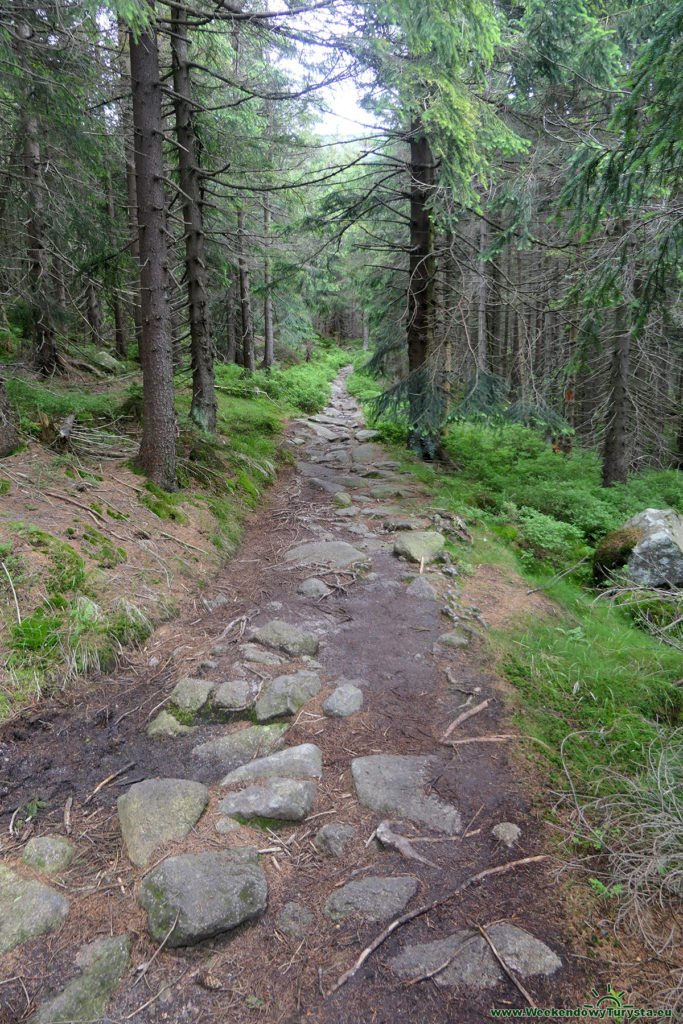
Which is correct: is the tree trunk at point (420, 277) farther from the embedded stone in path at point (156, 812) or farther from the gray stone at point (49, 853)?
the gray stone at point (49, 853)

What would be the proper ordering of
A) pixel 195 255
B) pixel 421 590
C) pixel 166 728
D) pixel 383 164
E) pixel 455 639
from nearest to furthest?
pixel 166 728
pixel 455 639
pixel 421 590
pixel 383 164
pixel 195 255

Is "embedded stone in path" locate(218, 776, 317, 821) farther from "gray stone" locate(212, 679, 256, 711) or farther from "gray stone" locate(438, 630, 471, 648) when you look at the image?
"gray stone" locate(438, 630, 471, 648)

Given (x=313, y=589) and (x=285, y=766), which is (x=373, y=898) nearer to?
(x=285, y=766)

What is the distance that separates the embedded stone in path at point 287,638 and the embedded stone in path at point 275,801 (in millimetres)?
1418

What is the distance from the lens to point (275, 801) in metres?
2.97

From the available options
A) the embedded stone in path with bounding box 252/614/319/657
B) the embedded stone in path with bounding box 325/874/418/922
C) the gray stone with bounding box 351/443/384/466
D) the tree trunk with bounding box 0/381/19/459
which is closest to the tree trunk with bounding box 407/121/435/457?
the gray stone with bounding box 351/443/384/466

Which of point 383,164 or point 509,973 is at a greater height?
point 383,164

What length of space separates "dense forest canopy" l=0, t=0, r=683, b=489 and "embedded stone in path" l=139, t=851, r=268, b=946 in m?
5.10

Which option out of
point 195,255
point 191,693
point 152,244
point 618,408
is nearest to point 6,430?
point 152,244

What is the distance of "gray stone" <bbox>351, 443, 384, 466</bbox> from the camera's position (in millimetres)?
11364

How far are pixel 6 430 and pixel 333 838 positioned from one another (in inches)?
222

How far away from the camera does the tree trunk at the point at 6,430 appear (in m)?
5.96

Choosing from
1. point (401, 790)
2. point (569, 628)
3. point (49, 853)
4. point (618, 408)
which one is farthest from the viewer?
point (618, 408)

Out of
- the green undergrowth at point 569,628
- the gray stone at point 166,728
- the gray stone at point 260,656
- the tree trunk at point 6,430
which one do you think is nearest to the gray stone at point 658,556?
the green undergrowth at point 569,628
